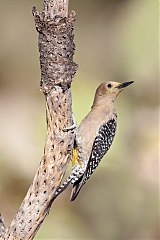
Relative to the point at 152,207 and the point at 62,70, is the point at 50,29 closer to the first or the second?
the point at 62,70

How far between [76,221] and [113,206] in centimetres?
50

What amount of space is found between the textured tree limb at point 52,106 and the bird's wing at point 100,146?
→ 0.55 meters

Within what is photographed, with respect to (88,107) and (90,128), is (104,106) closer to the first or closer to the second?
(90,128)

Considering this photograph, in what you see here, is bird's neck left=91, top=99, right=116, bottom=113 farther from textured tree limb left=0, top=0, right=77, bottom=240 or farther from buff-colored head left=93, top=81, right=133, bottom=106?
textured tree limb left=0, top=0, right=77, bottom=240

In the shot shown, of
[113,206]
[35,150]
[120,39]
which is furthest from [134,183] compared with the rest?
[120,39]

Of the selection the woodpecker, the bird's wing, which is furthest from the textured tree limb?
the bird's wing

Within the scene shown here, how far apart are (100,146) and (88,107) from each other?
3.40 m

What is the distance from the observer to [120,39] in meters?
9.28

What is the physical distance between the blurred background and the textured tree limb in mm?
3902

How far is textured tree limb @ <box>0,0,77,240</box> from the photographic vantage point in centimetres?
378

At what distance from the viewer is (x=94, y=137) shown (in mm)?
4914

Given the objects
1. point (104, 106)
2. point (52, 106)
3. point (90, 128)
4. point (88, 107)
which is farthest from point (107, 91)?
point (88, 107)

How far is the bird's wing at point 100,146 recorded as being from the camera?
4.73 metres

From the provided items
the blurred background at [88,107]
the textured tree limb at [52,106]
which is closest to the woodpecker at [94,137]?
the textured tree limb at [52,106]
